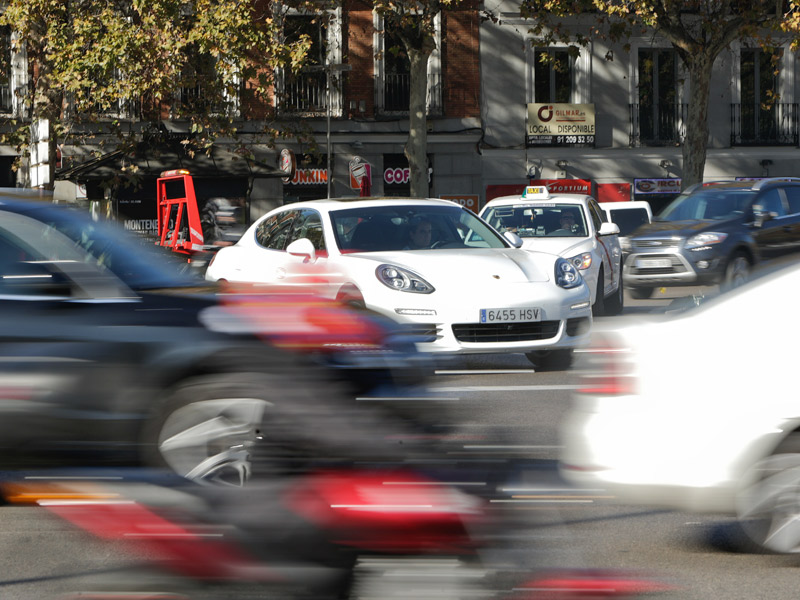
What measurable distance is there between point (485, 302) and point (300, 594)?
21.9ft

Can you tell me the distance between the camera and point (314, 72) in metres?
32.7

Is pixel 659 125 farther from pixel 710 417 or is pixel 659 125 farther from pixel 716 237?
pixel 710 417

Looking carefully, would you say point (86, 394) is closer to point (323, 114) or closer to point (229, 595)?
point (229, 595)

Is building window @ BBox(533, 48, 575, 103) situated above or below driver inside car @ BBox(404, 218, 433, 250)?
above

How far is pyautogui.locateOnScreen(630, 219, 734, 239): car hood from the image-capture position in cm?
1703

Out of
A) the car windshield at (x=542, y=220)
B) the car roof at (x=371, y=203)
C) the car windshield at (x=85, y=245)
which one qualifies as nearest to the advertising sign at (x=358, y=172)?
the car windshield at (x=542, y=220)

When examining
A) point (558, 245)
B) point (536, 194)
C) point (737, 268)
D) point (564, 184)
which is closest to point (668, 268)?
point (737, 268)

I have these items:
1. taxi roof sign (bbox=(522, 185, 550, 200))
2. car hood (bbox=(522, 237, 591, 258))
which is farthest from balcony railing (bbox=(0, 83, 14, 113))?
car hood (bbox=(522, 237, 591, 258))

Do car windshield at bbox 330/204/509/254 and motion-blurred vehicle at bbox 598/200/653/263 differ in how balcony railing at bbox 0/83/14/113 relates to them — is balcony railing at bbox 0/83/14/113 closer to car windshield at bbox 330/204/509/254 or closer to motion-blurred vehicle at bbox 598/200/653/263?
motion-blurred vehicle at bbox 598/200/653/263

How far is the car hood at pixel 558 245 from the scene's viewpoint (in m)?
14.6

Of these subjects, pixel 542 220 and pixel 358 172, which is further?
pixel 358 172

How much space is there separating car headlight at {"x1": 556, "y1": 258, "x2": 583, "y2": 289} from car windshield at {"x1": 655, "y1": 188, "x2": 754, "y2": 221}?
25.6 ft

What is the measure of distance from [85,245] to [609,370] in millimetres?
2370

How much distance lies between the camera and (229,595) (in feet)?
10.0
